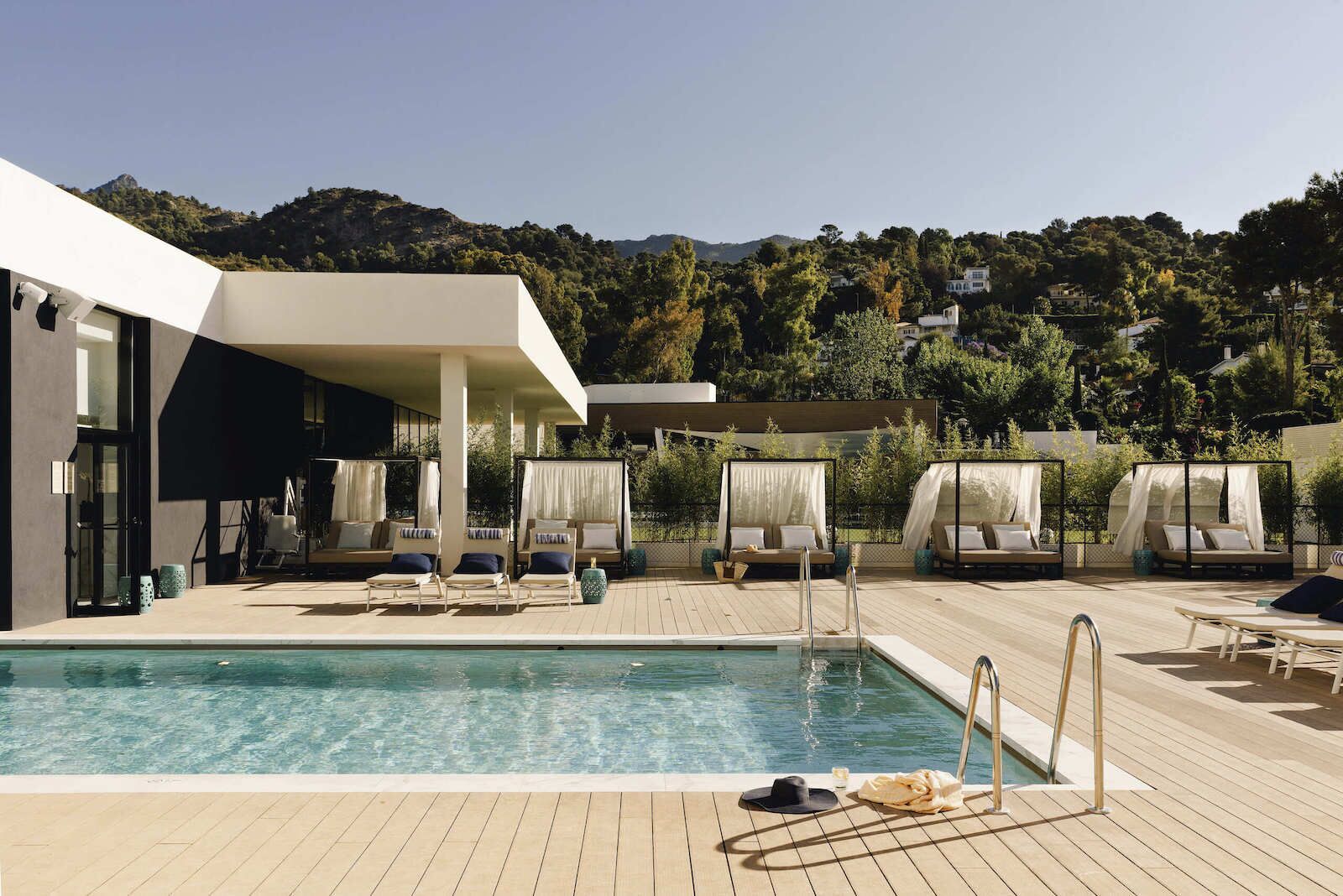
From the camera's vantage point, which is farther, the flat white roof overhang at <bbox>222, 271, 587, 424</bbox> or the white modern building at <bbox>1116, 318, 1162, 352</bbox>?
the white modern building at <bbox>1116, 318, 1162, 352</bbox>

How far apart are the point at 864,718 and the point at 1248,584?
9662 millimetres

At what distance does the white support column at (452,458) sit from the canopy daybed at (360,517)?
0.49m

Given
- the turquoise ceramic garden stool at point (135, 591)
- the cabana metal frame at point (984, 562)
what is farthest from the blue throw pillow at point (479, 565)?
the cabana metal frame at point (984, 562)

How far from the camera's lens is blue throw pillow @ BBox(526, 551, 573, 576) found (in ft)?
37.9

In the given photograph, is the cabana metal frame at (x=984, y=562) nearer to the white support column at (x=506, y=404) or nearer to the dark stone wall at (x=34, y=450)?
the white support column at (x=506, y=404)

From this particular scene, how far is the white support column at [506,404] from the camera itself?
773 inches

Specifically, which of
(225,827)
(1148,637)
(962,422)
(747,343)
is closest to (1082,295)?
(747,343)

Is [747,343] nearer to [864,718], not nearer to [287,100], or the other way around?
[287,100]

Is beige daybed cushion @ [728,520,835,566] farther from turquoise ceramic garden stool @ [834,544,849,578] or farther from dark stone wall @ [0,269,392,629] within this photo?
dark stone wall @ [0,269,392,629]

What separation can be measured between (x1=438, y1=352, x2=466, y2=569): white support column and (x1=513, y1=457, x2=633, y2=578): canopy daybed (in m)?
1.11

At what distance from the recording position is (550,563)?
11.6 meters

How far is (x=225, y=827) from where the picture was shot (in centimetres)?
388

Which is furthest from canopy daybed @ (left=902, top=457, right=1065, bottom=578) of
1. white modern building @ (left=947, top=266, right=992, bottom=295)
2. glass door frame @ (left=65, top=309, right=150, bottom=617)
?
white modern building @ (left=947, top=266, right=992, bottom=295)

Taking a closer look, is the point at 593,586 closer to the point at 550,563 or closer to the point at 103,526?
the point at 550,563
